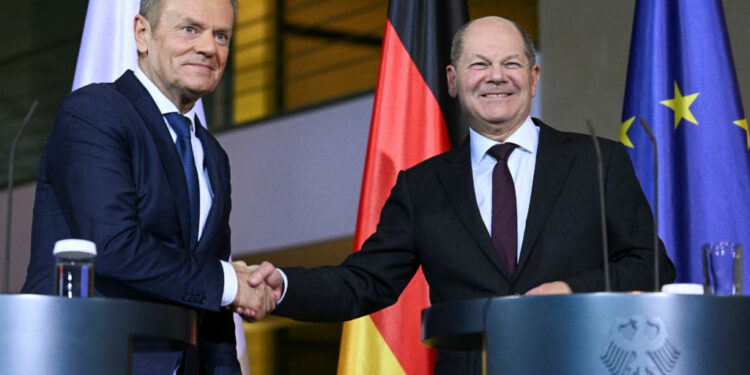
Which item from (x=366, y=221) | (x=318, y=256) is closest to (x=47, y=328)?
(x=366, y=221)

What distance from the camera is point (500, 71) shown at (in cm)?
286

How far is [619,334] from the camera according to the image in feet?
5.91

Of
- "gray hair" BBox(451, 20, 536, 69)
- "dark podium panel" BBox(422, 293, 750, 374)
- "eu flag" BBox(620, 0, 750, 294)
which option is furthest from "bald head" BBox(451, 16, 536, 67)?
"dark podium panel" BBox(422, 293, 750, 374)

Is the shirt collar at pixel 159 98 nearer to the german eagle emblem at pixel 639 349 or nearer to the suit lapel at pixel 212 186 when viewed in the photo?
the suit lapel at pixel 212 186

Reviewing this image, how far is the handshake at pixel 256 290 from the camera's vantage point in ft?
8.35

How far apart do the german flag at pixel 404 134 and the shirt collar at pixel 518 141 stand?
80 cm

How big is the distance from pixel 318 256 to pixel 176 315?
4.81 m

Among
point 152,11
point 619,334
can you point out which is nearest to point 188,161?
point 152,11

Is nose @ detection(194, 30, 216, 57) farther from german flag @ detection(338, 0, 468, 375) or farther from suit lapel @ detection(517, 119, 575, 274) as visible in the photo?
german flag @ detection(338, 0, 468, 375)

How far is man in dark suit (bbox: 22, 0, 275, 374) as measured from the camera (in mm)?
2309

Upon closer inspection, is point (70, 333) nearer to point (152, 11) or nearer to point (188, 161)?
point (188, 161)

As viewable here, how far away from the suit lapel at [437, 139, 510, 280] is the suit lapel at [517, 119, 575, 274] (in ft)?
0.27

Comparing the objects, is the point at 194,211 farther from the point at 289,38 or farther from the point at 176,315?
the point at 289,38

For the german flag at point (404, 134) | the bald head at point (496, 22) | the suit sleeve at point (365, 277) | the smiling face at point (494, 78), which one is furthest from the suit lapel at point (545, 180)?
the german flag at point (404, 134)
